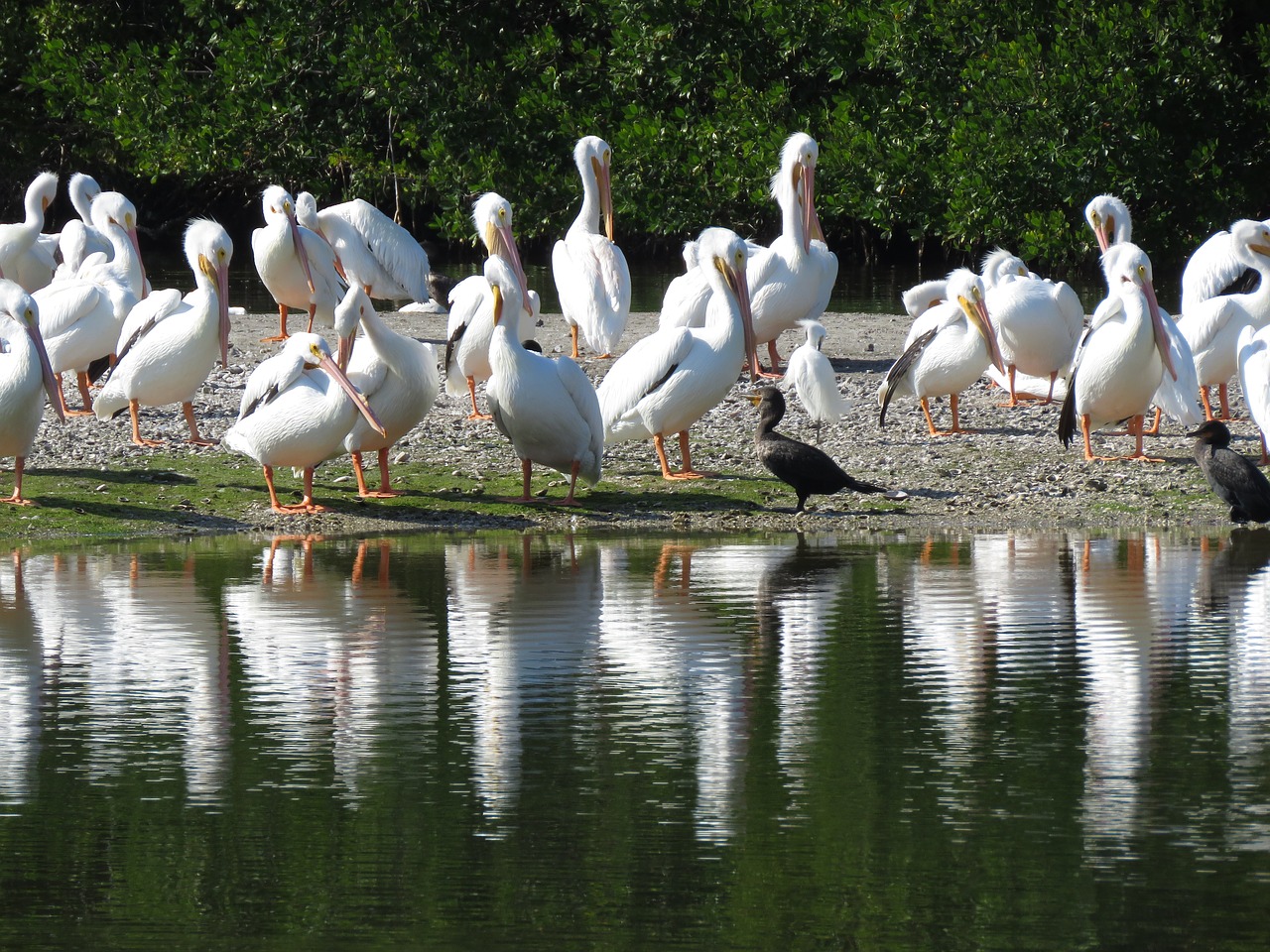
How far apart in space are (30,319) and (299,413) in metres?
1.67

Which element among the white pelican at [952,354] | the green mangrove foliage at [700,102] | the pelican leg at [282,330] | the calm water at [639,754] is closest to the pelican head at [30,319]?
the calm water at [639,754]

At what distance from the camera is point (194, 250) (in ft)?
36.8

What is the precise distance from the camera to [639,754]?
205 inches

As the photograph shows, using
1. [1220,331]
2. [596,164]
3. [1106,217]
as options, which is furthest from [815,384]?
[596,164]

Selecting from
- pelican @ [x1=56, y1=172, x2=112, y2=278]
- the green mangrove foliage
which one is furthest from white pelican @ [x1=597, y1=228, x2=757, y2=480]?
the green mangrove foliage

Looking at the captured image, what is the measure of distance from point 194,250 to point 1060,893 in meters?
8.16

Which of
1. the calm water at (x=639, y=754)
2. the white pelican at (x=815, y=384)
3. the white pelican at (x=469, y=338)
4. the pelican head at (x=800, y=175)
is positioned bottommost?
the calm water at (x=639, y=754)

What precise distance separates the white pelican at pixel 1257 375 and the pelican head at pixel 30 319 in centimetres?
584

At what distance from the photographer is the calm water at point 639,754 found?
407 cm

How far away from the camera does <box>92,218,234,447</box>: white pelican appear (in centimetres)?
1000

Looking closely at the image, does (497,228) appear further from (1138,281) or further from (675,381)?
(1138,281)

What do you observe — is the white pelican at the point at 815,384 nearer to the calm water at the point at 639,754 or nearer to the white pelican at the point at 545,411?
the white pelican at the point at 545,411

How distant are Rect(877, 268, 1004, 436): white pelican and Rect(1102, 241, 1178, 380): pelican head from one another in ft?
2.48

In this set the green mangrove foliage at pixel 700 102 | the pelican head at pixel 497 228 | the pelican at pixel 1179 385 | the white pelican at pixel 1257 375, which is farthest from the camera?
the green mangrove foliage at pixel 700 102
